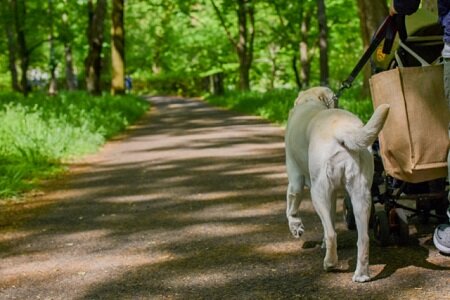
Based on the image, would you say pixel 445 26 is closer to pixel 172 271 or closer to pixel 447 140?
pixel 447 140

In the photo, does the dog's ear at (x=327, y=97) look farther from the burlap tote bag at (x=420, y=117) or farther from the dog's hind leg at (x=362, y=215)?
the dog's hind leg at (x=362, y=215)

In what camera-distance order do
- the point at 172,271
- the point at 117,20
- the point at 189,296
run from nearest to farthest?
the point at 189,296, the point at 172,271, the point at 117,20

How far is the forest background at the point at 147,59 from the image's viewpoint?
38.1 feet

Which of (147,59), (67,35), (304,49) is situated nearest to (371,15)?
(304,49)

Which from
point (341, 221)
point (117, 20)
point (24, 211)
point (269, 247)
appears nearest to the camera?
point (269, 247)

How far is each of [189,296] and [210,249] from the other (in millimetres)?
1142

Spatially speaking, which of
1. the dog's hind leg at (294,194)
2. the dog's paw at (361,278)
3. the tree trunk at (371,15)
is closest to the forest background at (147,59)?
the tree trunk at (371,15)

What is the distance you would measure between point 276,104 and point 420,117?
590 inches

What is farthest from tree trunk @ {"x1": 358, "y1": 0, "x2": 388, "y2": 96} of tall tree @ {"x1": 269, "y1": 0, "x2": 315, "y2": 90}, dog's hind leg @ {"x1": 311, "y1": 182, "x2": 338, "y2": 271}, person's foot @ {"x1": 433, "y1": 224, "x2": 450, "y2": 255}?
tall tree @ {"x1": 269, "y1": 0, "x2": 315, "y2": 90}

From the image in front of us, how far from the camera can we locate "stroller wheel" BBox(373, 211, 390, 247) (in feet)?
14.3

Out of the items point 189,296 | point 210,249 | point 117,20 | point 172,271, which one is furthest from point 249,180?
point 117,20

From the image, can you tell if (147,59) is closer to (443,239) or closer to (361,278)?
(443,239)

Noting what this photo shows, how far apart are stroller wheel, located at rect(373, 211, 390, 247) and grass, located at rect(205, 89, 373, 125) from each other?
22.8ft

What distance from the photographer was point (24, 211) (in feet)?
23.1
